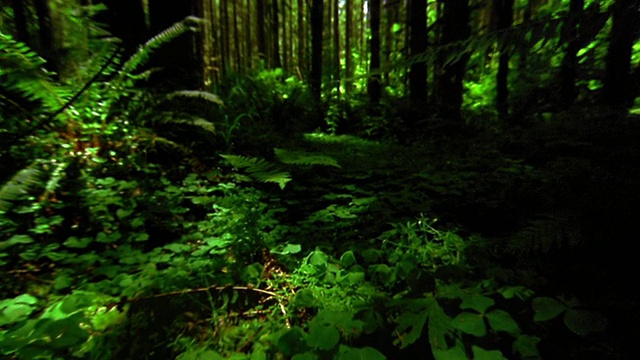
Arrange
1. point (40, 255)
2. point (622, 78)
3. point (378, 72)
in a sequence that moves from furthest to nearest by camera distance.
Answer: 1. point (622, 78)
2. point (378, 72)
3. point (40, 255)

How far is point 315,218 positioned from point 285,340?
3.67ft

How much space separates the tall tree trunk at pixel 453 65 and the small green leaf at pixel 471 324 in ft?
13.9

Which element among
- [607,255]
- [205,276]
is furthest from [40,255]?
[607,255]

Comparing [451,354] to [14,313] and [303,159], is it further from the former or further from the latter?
[303,159]

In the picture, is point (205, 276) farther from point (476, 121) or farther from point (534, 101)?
point (534, 101)

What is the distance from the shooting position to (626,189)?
138cm

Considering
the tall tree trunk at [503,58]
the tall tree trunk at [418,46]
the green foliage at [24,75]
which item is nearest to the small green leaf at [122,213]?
the green foliage at [24,75]

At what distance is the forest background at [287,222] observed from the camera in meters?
0.98

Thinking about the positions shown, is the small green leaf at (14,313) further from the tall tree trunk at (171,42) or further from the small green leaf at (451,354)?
the tall tree trunk at (171,42)

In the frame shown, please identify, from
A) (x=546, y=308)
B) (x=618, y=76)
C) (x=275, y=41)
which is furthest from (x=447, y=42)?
(x=275, y=41)

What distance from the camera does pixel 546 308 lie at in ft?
2.95

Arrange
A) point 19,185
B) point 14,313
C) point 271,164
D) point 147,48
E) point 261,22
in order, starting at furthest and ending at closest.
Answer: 1. point 261,22
2. point 147,48
3. point 271,164
4. point 19,185
5. point 14,313

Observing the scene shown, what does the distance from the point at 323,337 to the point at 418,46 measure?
5.96 meters

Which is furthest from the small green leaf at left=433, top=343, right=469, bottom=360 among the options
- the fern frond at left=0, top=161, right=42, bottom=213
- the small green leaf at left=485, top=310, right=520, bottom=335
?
the fern frond at left=0, top=161, right=42, bottom=213
